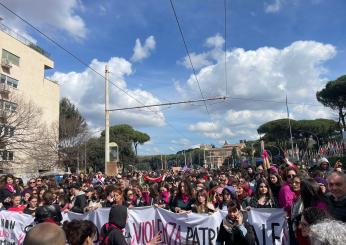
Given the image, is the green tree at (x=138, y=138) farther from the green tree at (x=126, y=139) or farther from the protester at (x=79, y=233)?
the protester at (x=79, y=233)

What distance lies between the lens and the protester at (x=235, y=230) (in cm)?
447

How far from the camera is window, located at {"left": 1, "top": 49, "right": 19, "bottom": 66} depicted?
1401 inches

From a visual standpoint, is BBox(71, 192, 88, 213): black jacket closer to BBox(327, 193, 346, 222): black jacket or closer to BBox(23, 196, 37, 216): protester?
BBox(23, 196, 37, 216): protester

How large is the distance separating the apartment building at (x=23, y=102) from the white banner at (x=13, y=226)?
73.5ft

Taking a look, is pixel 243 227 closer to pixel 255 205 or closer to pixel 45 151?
pixel 255 205

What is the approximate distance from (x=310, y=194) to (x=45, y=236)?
3213 mm


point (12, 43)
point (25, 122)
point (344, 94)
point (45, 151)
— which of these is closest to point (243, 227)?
point (25, 122)

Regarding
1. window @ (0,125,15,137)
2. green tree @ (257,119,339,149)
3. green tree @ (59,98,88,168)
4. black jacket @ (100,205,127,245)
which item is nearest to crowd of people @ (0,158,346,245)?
black jacket @ (100,205,127,245)

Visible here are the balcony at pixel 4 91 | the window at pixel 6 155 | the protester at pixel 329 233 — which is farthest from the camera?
the balcony at pixel 4 91

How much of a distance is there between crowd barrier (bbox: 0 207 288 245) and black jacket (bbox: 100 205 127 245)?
2458 millimetres

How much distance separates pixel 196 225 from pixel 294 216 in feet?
6.93

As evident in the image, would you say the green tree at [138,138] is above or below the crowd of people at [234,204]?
above

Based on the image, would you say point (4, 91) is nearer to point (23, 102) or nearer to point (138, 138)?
point (23, 102)

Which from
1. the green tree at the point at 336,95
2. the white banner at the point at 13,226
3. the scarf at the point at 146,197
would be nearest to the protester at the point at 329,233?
the white banner at the point at 13,226
